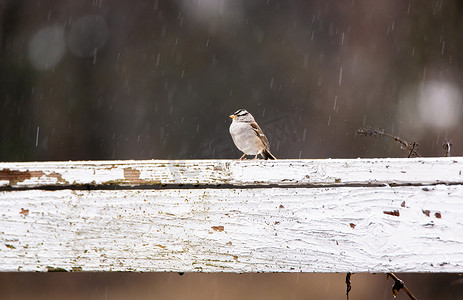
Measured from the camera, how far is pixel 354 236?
1033 millimetres

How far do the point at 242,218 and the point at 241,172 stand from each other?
99 mm

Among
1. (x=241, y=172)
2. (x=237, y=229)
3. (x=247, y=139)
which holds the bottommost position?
(x=237, y=229)

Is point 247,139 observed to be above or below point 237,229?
above

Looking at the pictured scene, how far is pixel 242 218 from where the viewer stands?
1.07m

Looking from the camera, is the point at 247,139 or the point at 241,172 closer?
the point at 241,172

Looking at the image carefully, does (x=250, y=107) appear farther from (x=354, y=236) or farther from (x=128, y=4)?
(x=354, y=236)

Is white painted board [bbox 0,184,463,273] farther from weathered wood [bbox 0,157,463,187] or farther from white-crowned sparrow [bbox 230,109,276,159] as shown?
white-crowned sparrow [bbox 230,109,276,159]

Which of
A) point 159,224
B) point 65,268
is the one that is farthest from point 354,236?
point 65,268

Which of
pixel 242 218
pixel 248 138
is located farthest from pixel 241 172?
Answer: pixel 248 138

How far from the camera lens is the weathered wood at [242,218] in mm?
1005

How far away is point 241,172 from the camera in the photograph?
1.06 m

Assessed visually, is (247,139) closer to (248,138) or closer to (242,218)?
(248,138)

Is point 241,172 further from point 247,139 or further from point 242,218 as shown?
point 247,139

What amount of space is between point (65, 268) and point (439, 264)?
0.80m
